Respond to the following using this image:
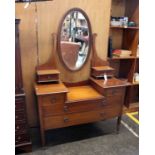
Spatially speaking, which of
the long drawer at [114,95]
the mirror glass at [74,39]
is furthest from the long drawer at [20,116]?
the long drawer at [114,95]

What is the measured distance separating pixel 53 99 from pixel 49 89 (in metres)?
0.13

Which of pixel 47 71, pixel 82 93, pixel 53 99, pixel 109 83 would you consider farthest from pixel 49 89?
pixel 109 83

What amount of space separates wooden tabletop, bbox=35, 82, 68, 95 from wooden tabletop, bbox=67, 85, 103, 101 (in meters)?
0.16

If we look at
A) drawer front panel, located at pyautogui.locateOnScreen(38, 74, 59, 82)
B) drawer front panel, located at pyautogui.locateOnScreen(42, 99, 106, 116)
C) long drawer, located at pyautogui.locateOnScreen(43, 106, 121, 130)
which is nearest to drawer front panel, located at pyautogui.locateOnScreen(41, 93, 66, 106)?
drawer front panel, located at pyautogui.locateOnScreen(42, 99, 106, 116)

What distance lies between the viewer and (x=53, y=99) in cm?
205

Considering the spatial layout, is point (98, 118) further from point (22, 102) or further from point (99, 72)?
point (22, 102)

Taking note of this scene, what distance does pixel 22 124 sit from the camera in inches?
80.9

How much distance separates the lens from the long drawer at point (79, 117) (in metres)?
2.12

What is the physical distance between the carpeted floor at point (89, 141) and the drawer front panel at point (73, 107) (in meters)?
0.44

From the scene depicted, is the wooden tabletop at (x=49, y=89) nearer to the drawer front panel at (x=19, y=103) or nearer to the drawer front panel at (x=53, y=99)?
the drawer front panel at (x=53, y=99)

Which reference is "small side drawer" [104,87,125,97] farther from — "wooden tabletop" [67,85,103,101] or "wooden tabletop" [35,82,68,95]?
"wooden tabletop" [35,82,68,95]

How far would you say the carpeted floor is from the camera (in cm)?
219
